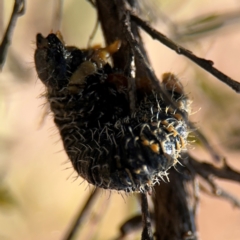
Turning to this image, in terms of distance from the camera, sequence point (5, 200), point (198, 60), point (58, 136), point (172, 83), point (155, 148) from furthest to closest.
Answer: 1. point (58, 136)
2. point (5, 200)
3. point (172, 83)
4. point (155, 148)
5. point (198, 60)

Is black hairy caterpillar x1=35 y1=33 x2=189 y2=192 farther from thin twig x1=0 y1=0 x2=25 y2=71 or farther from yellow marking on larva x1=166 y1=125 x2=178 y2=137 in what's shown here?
thin twig x1=0 y1=0 x2=25 y2=71

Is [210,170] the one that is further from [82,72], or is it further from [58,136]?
[58,136]

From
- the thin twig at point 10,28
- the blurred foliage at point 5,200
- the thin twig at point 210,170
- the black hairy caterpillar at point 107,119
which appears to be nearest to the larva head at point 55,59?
the black hairy caterpillar at point 107,119

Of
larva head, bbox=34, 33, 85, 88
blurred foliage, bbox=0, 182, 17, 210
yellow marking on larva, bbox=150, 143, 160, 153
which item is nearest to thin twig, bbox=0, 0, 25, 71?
larva head, bbox=34, 33, 85, 88

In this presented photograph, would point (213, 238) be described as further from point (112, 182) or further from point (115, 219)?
point (112, 182)

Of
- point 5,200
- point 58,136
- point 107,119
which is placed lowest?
point 5,200

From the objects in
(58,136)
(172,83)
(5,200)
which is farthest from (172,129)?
(58,136)

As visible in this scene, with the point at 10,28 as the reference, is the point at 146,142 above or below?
below

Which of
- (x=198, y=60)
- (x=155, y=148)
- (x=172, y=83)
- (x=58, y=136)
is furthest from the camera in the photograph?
(x=58, y=136)

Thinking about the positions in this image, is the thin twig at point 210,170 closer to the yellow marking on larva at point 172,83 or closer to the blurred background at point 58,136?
the yellow marking on larva at point 172,83
